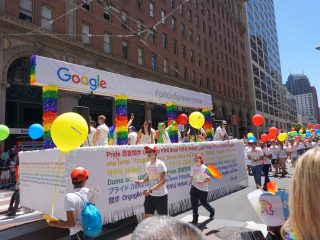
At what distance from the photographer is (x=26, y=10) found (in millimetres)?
20844

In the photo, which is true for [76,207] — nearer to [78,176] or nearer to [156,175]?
[78,176]

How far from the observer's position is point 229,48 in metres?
56.4

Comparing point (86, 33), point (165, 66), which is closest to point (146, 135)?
point (86, 33)

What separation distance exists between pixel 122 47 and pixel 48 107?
2146cm

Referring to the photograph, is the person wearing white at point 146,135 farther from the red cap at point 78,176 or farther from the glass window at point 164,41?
the glass window at point 164,41

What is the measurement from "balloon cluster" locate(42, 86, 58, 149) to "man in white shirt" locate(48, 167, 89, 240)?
470 centimetres

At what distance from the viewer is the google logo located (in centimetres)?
831

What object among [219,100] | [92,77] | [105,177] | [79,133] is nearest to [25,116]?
[92,77]

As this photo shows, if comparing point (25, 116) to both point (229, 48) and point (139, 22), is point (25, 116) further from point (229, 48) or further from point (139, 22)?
point (229, 48)

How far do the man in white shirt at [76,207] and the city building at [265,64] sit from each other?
64721 millimetres

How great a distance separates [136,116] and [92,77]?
2059cm

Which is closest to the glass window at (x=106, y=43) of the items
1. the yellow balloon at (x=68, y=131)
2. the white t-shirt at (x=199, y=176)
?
the white t-shirt at (x=199, y=176)

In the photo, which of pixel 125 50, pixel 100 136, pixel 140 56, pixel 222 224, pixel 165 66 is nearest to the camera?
pixel 222 224

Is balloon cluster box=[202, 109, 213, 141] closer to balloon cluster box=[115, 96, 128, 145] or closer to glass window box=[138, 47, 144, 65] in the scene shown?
balloon cluster box=[115, 96, 128, 145]
